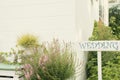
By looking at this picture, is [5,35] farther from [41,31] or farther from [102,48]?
[102,48]

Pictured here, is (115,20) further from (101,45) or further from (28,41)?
(101,45)

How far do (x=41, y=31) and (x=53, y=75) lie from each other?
1276 mm

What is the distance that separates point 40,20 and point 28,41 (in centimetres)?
51

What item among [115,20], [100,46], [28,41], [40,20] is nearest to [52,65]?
[100,46]

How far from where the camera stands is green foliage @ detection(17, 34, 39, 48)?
509 centimetres

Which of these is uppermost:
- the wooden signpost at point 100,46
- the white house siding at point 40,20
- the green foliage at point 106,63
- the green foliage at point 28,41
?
the white house siding at point 40,20

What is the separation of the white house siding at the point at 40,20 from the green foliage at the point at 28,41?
0.53ft

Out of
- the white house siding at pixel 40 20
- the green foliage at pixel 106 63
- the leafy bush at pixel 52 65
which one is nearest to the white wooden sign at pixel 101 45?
the leafy bush at pixel 52 65

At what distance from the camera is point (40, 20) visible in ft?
17.3

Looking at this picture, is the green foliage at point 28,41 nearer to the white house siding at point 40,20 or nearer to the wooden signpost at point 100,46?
the white house siding at point 40,20

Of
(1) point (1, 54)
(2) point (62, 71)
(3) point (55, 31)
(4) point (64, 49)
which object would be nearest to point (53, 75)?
(2) point (62, 71)

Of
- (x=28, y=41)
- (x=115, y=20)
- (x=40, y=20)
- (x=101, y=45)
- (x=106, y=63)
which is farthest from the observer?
(x=115, y=20)

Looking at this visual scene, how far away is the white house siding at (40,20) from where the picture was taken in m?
5.04

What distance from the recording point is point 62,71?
14.2ft
